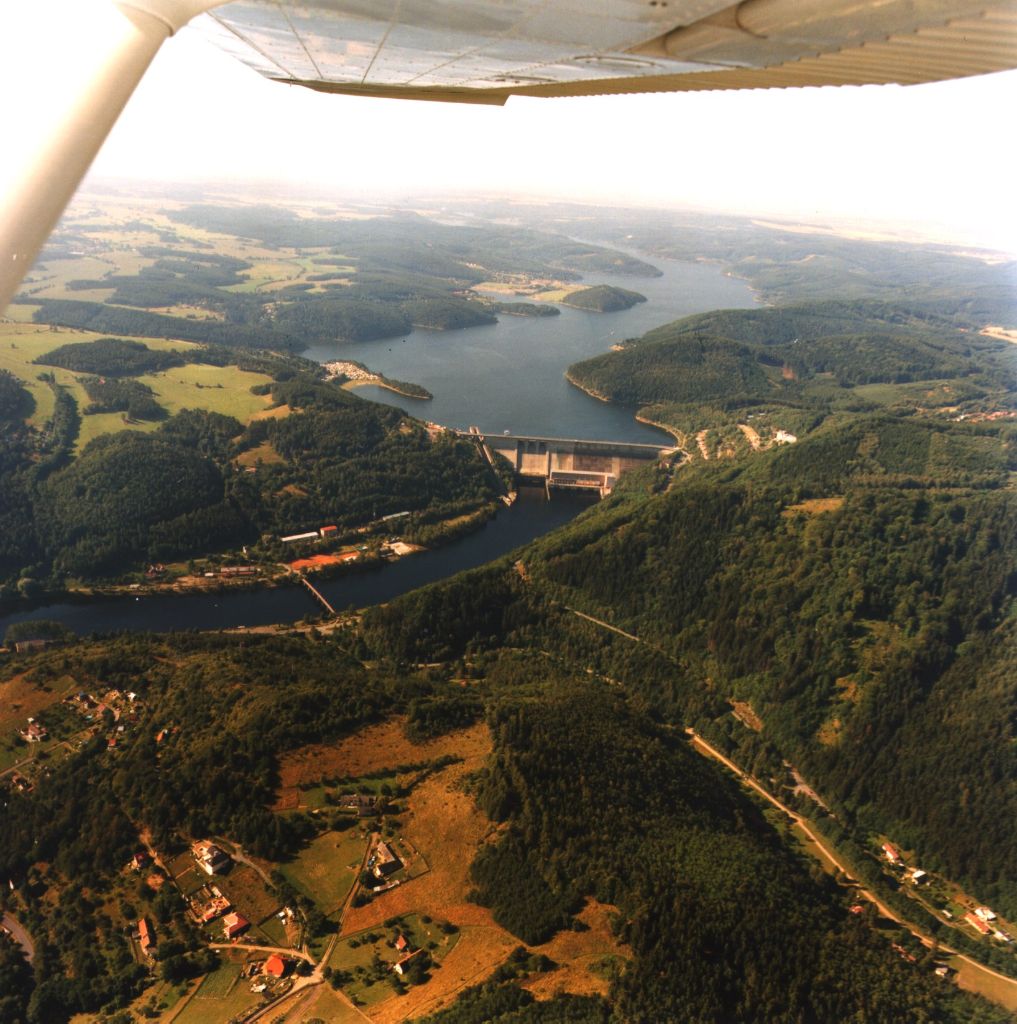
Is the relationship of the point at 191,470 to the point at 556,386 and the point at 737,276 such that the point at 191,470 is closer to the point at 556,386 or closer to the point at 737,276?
the point at 556,386

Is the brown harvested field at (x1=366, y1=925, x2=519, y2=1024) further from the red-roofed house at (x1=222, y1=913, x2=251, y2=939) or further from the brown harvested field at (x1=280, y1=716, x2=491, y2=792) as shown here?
the brown harvested field at (x1=280, y1=716, x2=491, y2=792)

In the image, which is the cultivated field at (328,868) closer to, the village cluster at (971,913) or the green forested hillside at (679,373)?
the village cluster at (971,913)

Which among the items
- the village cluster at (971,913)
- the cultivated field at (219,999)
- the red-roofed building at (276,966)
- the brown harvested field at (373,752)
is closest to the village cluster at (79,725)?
the brown harvested field at (373,752)

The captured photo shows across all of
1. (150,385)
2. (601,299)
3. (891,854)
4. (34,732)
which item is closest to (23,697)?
(34,732)

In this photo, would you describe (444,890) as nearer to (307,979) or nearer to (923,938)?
(307,979)

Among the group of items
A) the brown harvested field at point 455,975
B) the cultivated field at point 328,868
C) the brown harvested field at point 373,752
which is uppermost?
the brown harvested field at point 373,752

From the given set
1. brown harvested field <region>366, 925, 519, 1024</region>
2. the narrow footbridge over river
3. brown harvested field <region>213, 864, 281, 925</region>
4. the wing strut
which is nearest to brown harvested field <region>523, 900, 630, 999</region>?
brown harvested field <region>366, 925, 519, 1024</region>
